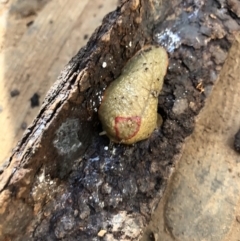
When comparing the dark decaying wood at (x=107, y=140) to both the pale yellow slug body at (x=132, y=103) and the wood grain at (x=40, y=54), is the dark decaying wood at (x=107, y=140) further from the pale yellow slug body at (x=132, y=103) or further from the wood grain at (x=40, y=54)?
the wood grain at (x=40, y=54)

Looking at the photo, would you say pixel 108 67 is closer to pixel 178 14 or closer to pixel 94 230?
pixel 178 14

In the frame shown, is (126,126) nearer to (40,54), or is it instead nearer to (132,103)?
(132,103)

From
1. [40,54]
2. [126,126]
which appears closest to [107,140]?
[126,126]

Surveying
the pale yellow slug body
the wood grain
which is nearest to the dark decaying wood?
the pale yellow slug body

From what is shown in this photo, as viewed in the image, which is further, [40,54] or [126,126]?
[40,54]

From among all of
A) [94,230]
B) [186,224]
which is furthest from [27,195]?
[186,224]

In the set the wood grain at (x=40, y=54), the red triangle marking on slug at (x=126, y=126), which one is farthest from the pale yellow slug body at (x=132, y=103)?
the wood grain at (x=40, y=54)
